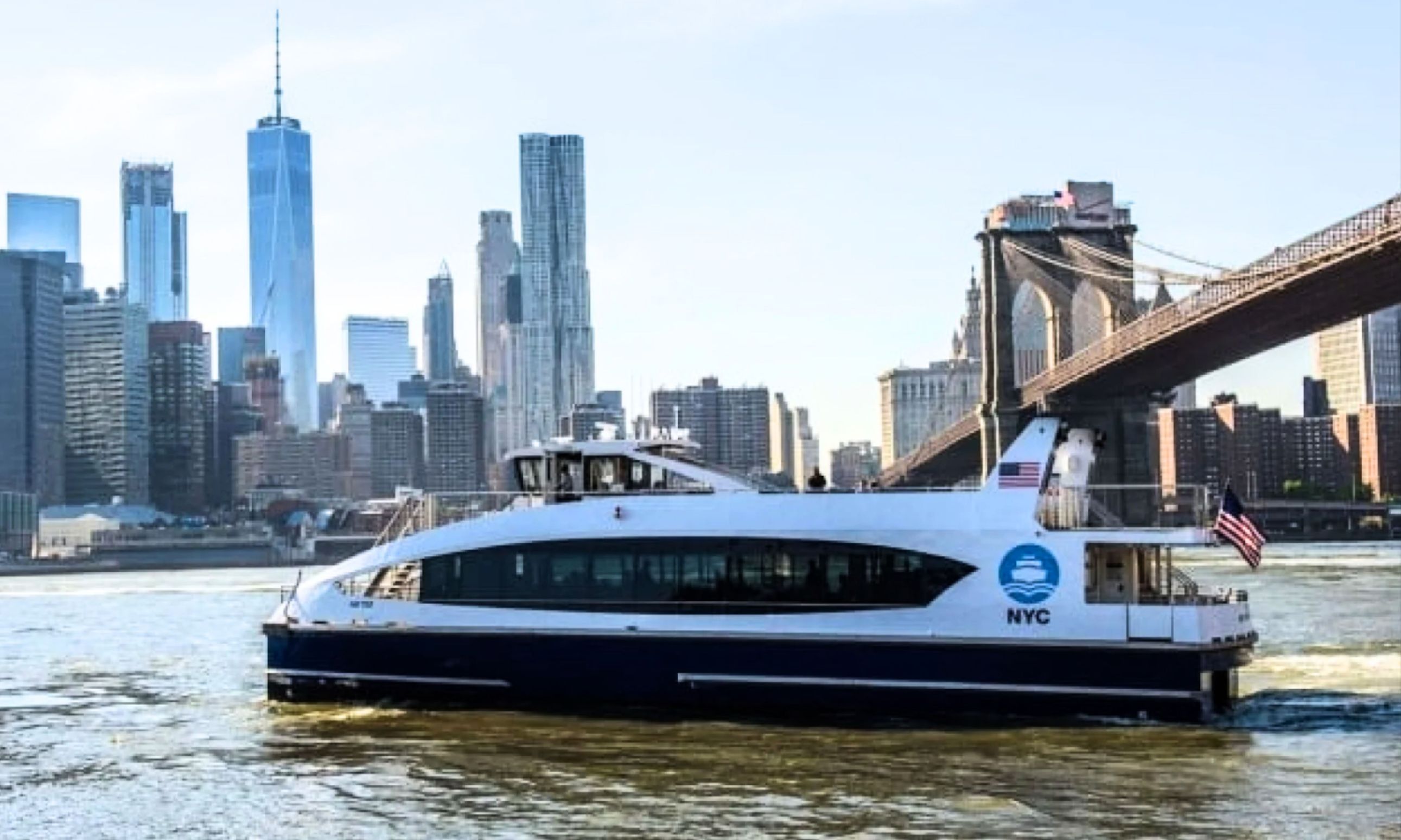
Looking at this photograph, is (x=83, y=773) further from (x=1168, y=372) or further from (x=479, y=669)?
(x=1168, y=372)

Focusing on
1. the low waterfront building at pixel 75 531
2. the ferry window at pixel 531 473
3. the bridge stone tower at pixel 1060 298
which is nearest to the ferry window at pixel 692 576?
the ferry window at pixel 531 473

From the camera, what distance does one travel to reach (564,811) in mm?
17203

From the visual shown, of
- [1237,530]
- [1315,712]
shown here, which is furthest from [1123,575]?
[1315,712]

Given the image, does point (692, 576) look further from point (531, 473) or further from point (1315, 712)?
point (1315, 712)

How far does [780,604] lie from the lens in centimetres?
2220

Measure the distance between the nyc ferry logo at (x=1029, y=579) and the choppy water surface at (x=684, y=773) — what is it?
1.27 metres

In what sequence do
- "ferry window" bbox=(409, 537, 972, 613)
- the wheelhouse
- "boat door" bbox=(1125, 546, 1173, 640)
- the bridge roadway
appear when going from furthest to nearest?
the bridge roadway → the wheelhouse → "ferry window" bbox=(409, 537, 972, 613) → "boat door" bbox=(1125, 546, 1173, 640)

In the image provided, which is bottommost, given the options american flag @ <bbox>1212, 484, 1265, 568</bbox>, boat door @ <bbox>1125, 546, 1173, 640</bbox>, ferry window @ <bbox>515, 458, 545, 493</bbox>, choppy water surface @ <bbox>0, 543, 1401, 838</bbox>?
choppy water surface @ <bbox>0, 543, 1401, 838</bbox>

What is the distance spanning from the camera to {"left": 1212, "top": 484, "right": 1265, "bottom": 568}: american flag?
71.3ft

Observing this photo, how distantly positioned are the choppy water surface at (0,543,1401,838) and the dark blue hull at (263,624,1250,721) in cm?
34

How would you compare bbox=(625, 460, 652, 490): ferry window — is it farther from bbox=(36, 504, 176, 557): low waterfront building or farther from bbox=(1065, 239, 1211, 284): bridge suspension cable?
bbox=(36, 504, 176, 557): low waterfront building

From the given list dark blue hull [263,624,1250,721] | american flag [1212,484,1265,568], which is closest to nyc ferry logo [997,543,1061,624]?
dark blue hull [263,624,1250,721]

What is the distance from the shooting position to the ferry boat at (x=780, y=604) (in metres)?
21.2

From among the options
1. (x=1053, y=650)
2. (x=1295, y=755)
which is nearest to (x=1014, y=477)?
(x=1053, y=650)
